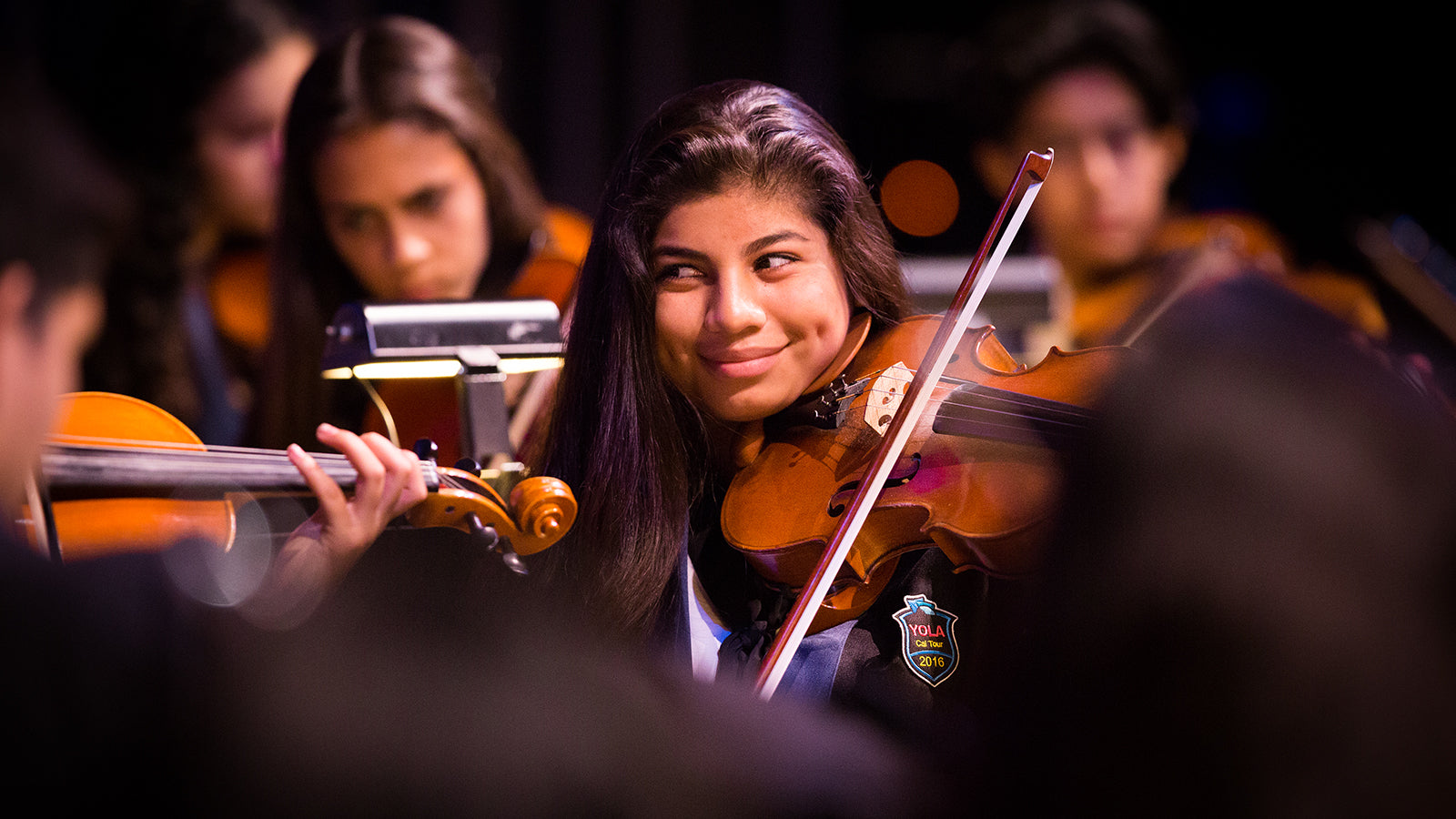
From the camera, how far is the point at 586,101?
207cm

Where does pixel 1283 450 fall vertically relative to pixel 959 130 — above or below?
below

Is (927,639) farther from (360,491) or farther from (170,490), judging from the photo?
(170,490)

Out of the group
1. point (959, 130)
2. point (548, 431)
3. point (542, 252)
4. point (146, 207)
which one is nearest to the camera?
point (548, 431)

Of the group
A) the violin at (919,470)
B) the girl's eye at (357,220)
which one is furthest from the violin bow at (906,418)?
the girl's eye at (357,220)

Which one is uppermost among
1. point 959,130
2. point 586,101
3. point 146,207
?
point 959,130

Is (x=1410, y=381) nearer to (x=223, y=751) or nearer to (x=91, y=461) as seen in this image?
(x=223, y=751)

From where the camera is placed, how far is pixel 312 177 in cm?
119

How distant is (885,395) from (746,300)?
0.13 m

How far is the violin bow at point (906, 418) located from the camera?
75 centimetres

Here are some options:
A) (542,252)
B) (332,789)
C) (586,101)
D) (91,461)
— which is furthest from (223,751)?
(586,101)

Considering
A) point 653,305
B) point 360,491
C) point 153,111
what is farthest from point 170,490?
point 153,111

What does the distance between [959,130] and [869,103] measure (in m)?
0.27

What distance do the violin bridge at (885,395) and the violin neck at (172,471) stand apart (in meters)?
0.32

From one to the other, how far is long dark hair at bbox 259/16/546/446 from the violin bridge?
0.53 metres
